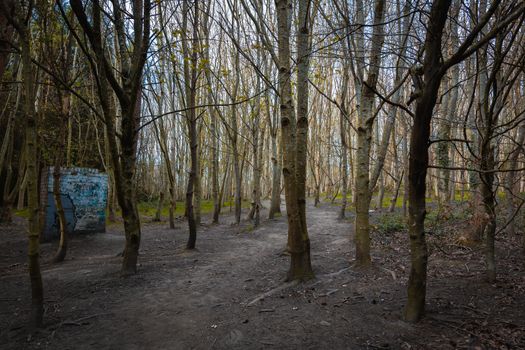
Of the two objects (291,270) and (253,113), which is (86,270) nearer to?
(291,270)

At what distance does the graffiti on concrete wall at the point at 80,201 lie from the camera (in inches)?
366

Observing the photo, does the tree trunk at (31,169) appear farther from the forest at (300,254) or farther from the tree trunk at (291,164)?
the tree trunk at (291,164)

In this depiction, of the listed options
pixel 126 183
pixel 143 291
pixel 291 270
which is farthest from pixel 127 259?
pixel 291 270

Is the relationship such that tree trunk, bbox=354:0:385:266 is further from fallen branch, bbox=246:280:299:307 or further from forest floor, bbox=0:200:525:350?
fallen branch, bbox=246:280:299:307

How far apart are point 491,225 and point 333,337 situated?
2.59 m

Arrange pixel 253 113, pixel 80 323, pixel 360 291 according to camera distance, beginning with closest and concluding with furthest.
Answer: pixel 80 323, pixel 360 291, pixel 253 113

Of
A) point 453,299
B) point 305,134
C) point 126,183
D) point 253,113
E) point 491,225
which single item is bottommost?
point 453,299

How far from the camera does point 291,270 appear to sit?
16.2ft

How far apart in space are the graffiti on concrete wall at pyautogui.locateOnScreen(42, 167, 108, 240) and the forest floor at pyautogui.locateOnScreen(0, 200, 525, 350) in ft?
7.65

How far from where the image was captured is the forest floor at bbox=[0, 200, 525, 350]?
10.4 feet

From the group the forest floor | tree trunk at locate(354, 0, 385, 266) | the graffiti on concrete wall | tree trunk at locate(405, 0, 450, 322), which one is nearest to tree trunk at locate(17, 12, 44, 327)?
the forest floor

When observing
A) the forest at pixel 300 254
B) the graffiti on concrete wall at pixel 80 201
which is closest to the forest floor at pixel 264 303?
the forest at pixel 300 254

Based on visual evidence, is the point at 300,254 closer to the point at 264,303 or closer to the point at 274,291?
the point at 274,291

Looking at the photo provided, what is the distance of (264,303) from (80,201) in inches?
327
